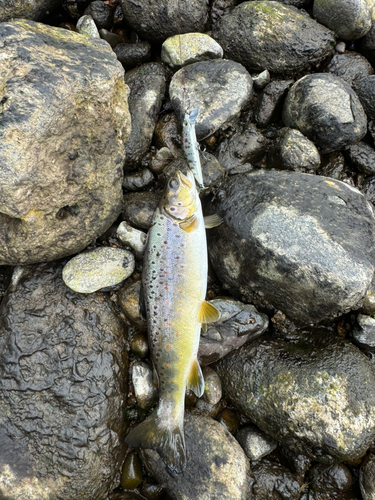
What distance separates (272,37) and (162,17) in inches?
57.1

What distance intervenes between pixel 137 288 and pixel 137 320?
1.18 feet

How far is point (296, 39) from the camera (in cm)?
437

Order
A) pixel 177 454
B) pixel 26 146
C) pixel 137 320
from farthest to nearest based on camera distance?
pixel 137 320, pixel 177 454, pixel 26 146

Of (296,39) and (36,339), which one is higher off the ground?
(296,39)

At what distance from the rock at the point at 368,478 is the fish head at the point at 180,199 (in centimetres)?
325

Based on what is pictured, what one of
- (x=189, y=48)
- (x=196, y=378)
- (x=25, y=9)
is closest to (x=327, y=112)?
(x=189, y=48)

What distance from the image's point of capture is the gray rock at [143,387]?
3629 millimetres

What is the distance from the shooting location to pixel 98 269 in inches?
146

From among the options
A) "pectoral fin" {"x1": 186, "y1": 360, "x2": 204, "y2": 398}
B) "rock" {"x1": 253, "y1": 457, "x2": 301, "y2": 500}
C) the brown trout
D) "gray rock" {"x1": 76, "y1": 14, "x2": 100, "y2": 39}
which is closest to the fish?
the brown trout

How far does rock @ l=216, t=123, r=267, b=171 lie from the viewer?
14.3ft

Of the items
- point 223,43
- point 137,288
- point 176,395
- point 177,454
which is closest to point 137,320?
point 137,288

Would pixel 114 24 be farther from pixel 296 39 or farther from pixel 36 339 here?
pixel 36 339

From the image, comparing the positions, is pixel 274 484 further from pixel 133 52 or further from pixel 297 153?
pixel 133 52

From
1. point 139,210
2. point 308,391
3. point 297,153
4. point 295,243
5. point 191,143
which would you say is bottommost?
point 308,391
